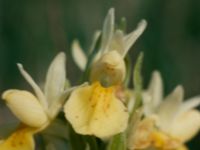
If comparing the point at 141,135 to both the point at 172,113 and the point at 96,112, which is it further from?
the point at 172,113

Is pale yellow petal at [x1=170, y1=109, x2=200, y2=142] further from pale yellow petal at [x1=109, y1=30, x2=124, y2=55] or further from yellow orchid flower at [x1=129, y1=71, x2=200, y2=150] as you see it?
pale yellow petal at [x1=109, y1=30, x2=124, y2=55]

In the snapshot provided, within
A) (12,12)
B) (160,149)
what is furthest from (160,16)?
(160,149)

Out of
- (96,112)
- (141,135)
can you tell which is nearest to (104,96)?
(96,112)

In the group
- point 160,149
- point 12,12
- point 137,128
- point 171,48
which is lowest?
point 171,48

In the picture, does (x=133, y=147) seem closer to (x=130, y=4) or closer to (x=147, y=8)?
(x=147, y=8)

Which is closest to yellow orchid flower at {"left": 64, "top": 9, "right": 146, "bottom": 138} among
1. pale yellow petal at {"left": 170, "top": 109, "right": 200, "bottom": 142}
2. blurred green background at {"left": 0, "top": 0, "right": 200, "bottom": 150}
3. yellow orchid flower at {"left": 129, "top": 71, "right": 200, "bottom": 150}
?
yellow orchid flower at {"left": 129, "top": 71, "right": 200, "bottom": 150}

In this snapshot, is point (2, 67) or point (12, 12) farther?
point (12, 12)
